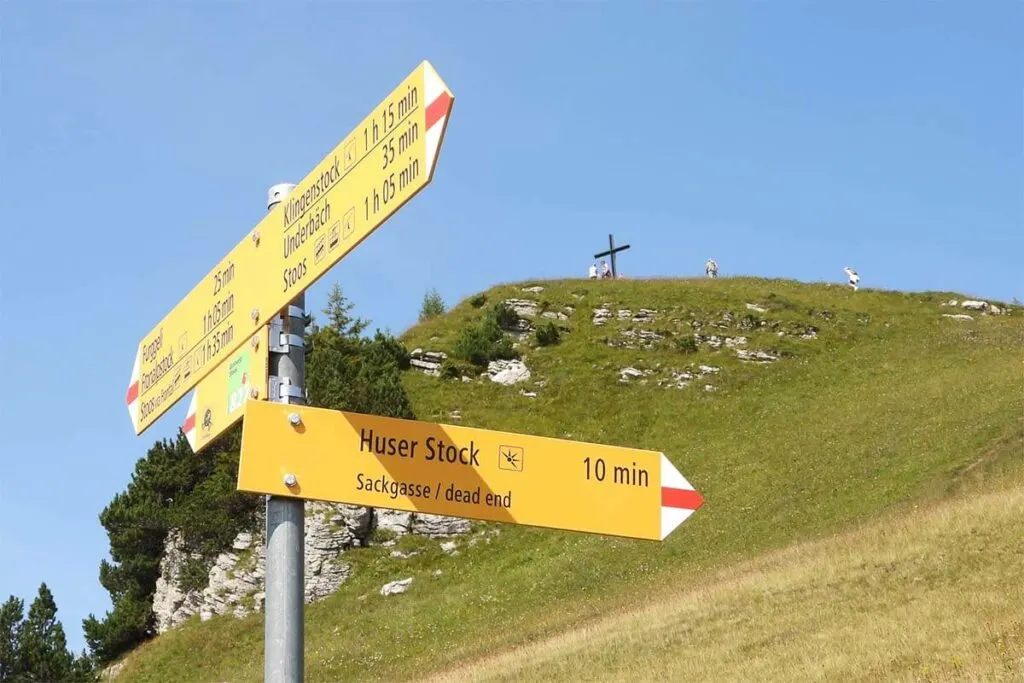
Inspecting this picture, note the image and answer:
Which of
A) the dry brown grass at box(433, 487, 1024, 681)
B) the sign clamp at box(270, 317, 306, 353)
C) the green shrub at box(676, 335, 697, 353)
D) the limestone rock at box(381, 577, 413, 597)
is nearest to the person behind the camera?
the sign clamp at box(270, 317, 306, 353)

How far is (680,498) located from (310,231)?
7.65 feet

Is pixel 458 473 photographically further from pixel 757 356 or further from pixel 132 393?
pixel 757 356

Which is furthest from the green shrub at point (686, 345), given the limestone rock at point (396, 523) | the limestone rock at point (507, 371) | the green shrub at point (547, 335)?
the limestone rock at point (396, 523)

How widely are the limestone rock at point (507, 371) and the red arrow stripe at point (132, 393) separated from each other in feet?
141

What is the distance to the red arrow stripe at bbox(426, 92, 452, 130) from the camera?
14.4 feet

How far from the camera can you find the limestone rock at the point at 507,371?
5009 centimetres

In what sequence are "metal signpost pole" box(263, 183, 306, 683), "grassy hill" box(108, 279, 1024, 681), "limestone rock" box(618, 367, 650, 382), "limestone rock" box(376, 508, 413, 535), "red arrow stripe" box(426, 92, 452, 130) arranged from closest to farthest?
"red arrow stripe" box(426, 92, 452, 130)
"metal signpost pole" box(263, 183, 306, 683)
"grassy hill" box(108, 279, 1024, 681)
"limestone rock" box(376, 508, 413, 535)
"limestone rock" box(618, 367, 650, 382)

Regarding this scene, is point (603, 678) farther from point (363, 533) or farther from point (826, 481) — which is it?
point (363, 533)

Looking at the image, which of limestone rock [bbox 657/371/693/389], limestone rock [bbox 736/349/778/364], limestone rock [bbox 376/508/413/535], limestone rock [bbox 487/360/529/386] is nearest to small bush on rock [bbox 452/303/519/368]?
limestone rock [bbox 487/360/529/386]

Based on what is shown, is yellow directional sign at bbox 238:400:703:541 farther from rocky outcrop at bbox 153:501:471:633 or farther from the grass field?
rocky outcrop at bbox 153:501:471:633

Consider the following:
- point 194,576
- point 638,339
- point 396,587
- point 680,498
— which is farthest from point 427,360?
point 680,498

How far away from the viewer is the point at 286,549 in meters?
4.67

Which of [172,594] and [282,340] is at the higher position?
[172,594]

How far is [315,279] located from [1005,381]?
4210cm
